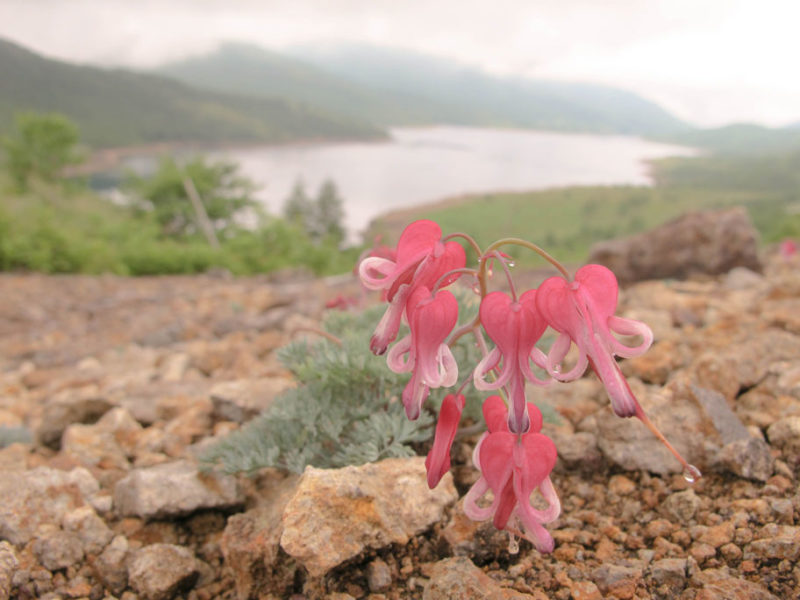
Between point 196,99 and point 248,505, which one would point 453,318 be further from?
point 196,99

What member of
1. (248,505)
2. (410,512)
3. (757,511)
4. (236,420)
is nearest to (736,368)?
(757,511)

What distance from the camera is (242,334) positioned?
262 inches

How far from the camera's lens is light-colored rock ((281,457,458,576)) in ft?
6.81

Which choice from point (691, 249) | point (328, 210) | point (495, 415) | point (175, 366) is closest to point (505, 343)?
point (495, 415)

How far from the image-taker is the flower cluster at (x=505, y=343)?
1322 millimetres

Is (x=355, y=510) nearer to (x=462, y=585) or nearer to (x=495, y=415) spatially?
(x=462, y=585)

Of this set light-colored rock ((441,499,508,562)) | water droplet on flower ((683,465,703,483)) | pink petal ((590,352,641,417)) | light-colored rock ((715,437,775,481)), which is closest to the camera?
pink petal ((590,352,641,417))

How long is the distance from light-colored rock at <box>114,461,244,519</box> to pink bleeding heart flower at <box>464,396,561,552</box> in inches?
64.5

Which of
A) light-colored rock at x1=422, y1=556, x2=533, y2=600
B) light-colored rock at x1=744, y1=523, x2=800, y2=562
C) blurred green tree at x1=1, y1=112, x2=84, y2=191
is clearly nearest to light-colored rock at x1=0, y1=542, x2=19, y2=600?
light-colored rock at x1=422, y1=556, x2=533, y2=600

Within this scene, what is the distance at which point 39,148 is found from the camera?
188 feet

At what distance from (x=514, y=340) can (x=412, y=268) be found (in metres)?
0.34

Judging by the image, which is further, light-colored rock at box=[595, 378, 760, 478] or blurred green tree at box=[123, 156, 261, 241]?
blurred green tree at box=[123, 156, 261, 241]

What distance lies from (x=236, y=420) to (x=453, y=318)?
2753 mm

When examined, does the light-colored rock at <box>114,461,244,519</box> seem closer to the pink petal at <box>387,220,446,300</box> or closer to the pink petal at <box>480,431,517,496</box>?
the pink petal at <box>480,431,517,496</box>
